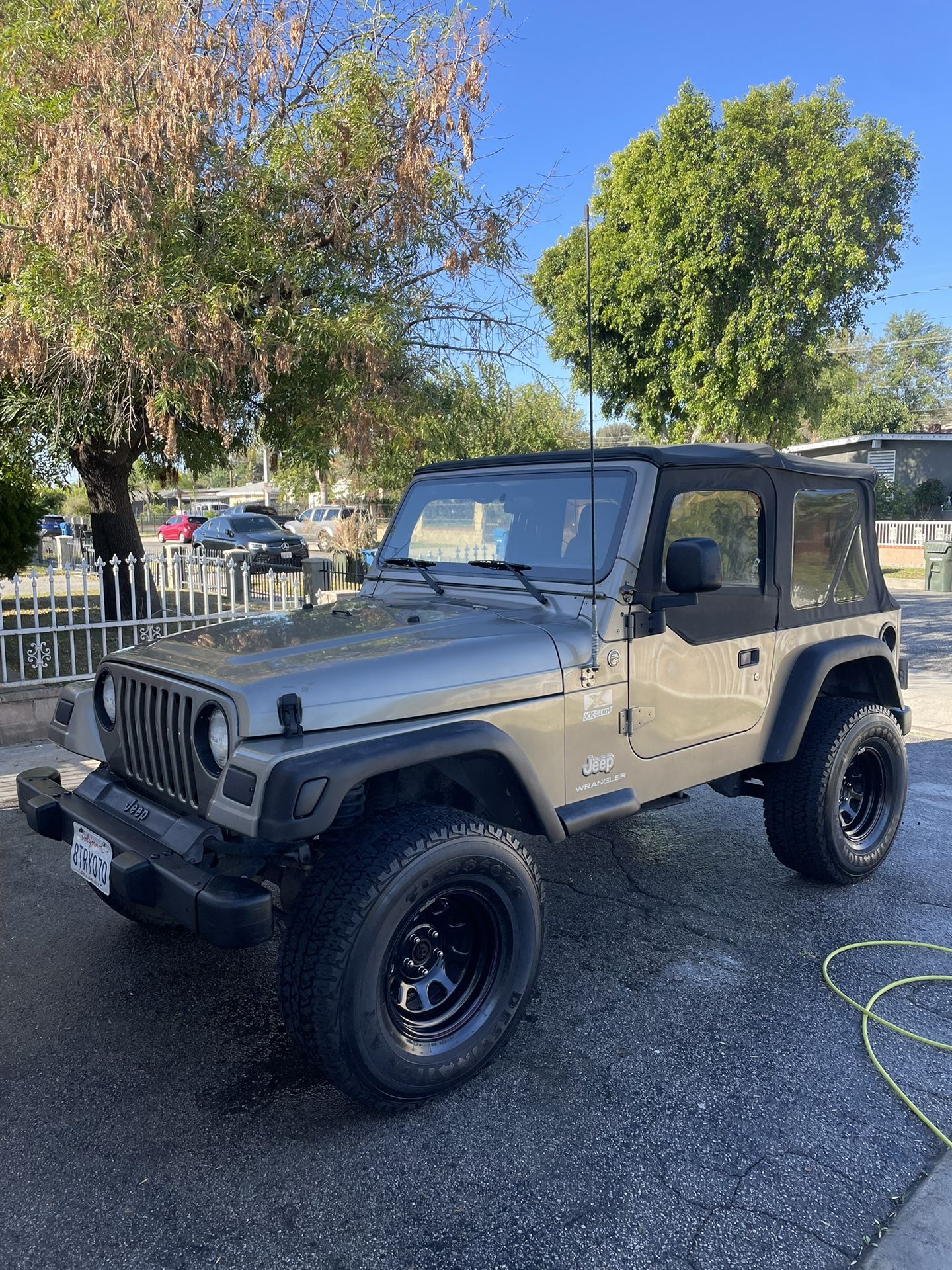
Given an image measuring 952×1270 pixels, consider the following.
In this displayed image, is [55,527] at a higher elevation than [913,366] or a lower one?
→ lower

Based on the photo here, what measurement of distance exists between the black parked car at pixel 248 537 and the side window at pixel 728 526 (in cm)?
1810

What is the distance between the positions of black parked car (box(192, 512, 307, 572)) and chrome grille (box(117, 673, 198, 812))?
60.2ft

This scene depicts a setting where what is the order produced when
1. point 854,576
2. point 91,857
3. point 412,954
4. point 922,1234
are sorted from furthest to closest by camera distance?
point 854,576 → point 91,857 → point 412,954 → point 922,1234

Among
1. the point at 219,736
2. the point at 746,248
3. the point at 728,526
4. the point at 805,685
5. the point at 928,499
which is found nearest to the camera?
the point at 219,736

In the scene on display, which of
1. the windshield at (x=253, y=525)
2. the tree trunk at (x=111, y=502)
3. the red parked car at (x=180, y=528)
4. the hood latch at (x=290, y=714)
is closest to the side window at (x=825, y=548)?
the hood latch at (x=290, y=714)

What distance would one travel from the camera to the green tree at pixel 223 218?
21.2 ft

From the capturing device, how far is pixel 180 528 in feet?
111

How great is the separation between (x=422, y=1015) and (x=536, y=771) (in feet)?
2.83

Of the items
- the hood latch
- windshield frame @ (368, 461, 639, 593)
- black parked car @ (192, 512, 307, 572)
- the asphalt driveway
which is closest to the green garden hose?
the asphalt driveway

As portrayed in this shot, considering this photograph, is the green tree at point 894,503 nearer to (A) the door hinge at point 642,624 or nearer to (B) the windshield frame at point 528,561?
(B) the windshield frame at point 528,561

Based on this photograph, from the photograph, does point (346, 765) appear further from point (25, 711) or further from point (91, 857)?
point (25, 711)

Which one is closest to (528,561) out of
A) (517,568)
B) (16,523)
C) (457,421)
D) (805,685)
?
→ (517,568)

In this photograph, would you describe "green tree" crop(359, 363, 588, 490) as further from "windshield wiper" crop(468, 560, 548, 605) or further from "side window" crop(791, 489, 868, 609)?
"windshield wiper" crop(468, 560, 548, 605)

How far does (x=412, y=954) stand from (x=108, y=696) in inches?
59.9
